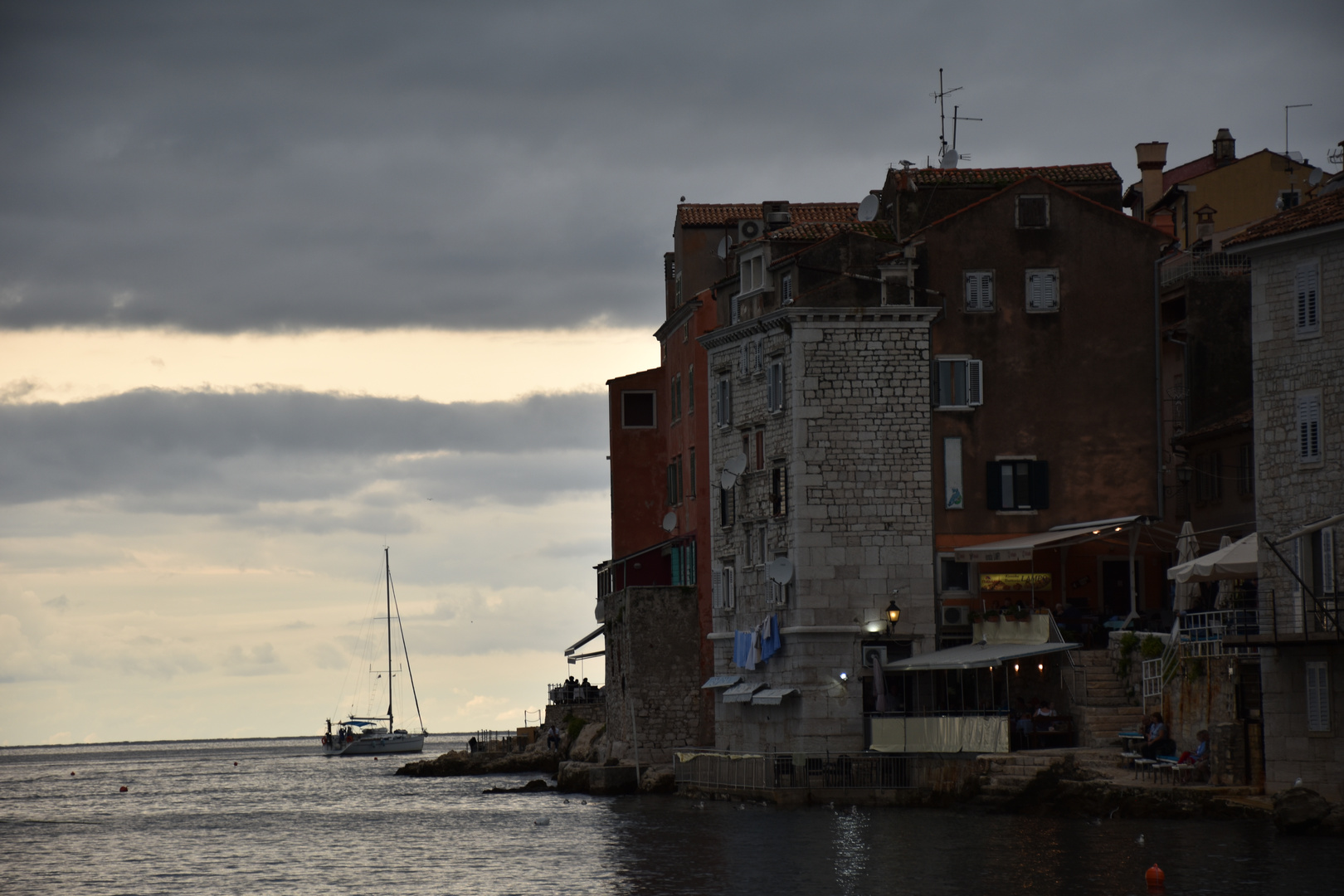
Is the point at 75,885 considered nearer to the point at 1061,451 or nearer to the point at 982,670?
the point at 982,670

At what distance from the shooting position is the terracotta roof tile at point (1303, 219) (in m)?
37.5

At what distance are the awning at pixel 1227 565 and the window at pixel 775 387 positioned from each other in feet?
45.8

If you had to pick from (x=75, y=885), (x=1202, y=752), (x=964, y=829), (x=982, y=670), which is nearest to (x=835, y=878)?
(x=964, y=829)

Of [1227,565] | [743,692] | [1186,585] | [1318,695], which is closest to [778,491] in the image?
[743,692]

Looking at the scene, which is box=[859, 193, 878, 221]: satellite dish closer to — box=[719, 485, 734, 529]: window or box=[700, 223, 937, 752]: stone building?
box=[700, 223, 937, 752]: stone building

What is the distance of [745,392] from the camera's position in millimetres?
54469

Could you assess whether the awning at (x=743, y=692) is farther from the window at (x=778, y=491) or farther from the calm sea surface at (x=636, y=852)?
the window at (x=778, y=491)

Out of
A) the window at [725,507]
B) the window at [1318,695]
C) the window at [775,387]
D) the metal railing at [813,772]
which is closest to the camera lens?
the window at [1318,695]

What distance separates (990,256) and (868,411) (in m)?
5.94

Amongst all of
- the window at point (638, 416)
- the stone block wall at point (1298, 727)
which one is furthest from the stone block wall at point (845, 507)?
the window at point (638, 416)

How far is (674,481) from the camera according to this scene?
210 feet

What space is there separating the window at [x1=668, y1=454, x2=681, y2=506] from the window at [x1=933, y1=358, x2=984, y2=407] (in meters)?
13.9

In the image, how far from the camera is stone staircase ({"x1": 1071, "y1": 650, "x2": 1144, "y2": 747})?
44.2 metres

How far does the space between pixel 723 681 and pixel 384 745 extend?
98.5 meters
